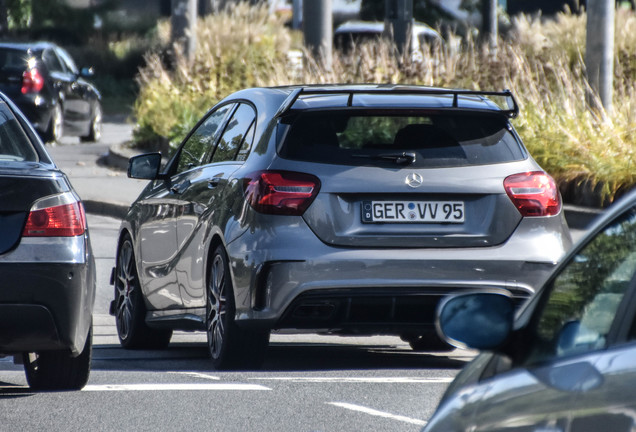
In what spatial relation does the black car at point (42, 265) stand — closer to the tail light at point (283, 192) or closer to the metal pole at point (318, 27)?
the tail light at point (283, 192)

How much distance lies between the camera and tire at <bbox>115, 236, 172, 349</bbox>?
28.3ft

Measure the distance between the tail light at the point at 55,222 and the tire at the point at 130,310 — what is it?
252 centimetres

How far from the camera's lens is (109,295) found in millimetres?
10812

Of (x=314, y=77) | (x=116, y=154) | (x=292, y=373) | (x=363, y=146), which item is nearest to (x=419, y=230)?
(x=363, y=146)

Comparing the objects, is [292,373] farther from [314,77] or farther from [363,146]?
[314,77]

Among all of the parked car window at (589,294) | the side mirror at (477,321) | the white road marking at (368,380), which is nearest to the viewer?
the parked car window at (589,294)

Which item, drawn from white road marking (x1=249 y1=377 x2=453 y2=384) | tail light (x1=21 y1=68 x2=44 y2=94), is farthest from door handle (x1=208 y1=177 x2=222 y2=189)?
tail light (x1=21 y1=68 x2=44 y2=94)

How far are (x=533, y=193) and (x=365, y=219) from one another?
88 centimetres

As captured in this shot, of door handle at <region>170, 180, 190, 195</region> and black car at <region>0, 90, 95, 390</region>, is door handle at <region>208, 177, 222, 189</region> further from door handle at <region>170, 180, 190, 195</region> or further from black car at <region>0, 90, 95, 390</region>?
black car at <region>0, 90, 95, 390</region>

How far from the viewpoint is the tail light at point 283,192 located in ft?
22.9

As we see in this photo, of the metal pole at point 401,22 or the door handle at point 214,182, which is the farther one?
the metal pole at point 401,22

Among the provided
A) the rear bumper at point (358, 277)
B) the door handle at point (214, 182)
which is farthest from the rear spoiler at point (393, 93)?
the rear bumper at point (358, 277)

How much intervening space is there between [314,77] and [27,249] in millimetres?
13802

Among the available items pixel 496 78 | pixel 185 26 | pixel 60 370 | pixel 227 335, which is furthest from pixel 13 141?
pixel 185 26
